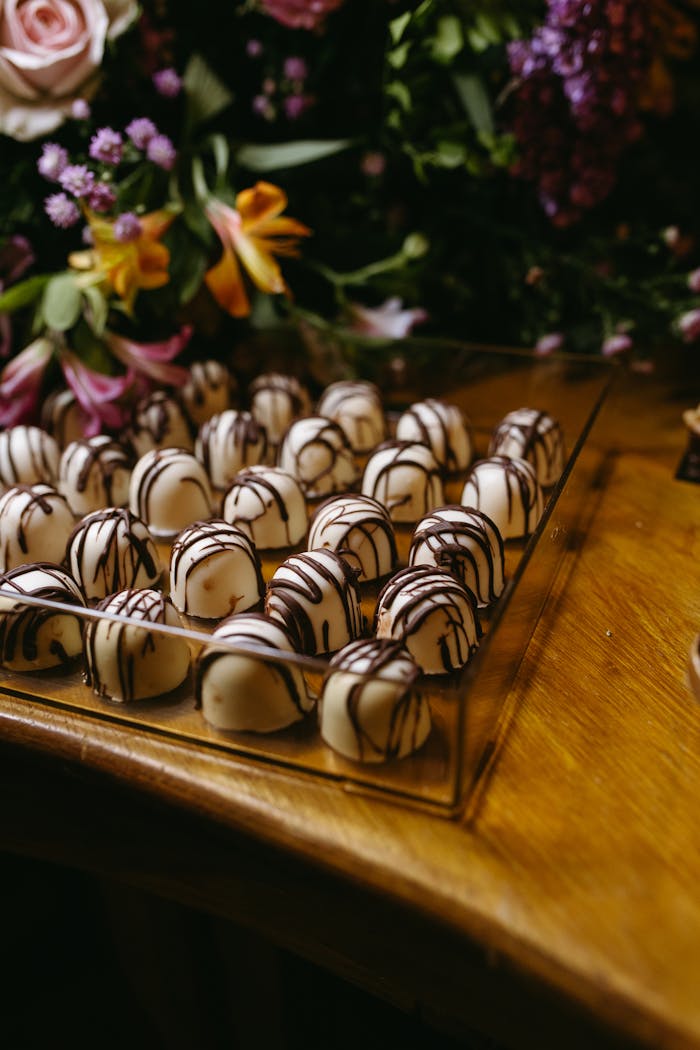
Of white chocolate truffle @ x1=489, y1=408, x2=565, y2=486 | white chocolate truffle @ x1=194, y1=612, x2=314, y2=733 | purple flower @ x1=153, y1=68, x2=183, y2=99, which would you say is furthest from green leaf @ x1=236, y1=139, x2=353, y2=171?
white chocolate truffle @ x1=194, y1=612, x2=314, y2=733

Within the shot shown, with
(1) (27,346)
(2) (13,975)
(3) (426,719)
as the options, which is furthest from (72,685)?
(2) (13,975)

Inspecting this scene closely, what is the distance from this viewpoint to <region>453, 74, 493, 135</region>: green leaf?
1319mm

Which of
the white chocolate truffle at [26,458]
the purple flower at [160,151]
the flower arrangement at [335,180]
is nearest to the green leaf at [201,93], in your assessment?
the flower arrangement at [335,180]

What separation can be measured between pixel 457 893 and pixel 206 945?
0.61m

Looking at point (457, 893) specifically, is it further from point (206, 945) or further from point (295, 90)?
point (295, 90)

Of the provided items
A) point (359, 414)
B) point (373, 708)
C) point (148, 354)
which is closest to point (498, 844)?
point (373, 708)

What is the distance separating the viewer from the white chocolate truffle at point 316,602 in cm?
84

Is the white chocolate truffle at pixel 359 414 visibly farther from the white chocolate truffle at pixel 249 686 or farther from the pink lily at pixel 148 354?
the white chocolate truffle at pixel 249 686

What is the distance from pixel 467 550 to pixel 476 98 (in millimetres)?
744

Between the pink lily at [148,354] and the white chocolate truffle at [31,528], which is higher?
the pink lily at [148,354]

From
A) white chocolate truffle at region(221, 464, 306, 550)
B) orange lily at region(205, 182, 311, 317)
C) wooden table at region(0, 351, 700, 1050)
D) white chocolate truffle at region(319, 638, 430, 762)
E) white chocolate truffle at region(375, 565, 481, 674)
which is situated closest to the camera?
wooden table at region(0, 351, 700, 1050)

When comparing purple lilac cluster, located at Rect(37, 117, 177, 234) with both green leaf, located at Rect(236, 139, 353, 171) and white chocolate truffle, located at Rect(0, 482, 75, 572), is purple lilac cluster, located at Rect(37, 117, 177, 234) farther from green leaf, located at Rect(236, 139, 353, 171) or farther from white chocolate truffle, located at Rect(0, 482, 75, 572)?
white chocolate truffle, located at Rect(0, 482, 75, 572)

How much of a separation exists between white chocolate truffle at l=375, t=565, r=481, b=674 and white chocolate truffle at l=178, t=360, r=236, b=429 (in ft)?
1.96

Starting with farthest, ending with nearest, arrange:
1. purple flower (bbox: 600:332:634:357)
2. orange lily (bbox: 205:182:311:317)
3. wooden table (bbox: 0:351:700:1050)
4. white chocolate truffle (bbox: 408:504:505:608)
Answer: purple flower (bbox: 600:332:634:357) → orange lily (bbox: 205:182:311:317) → white chocolate truffle (bbox: 408:504:505:608) → wooden table (bbox: 0:351:700:1050)
